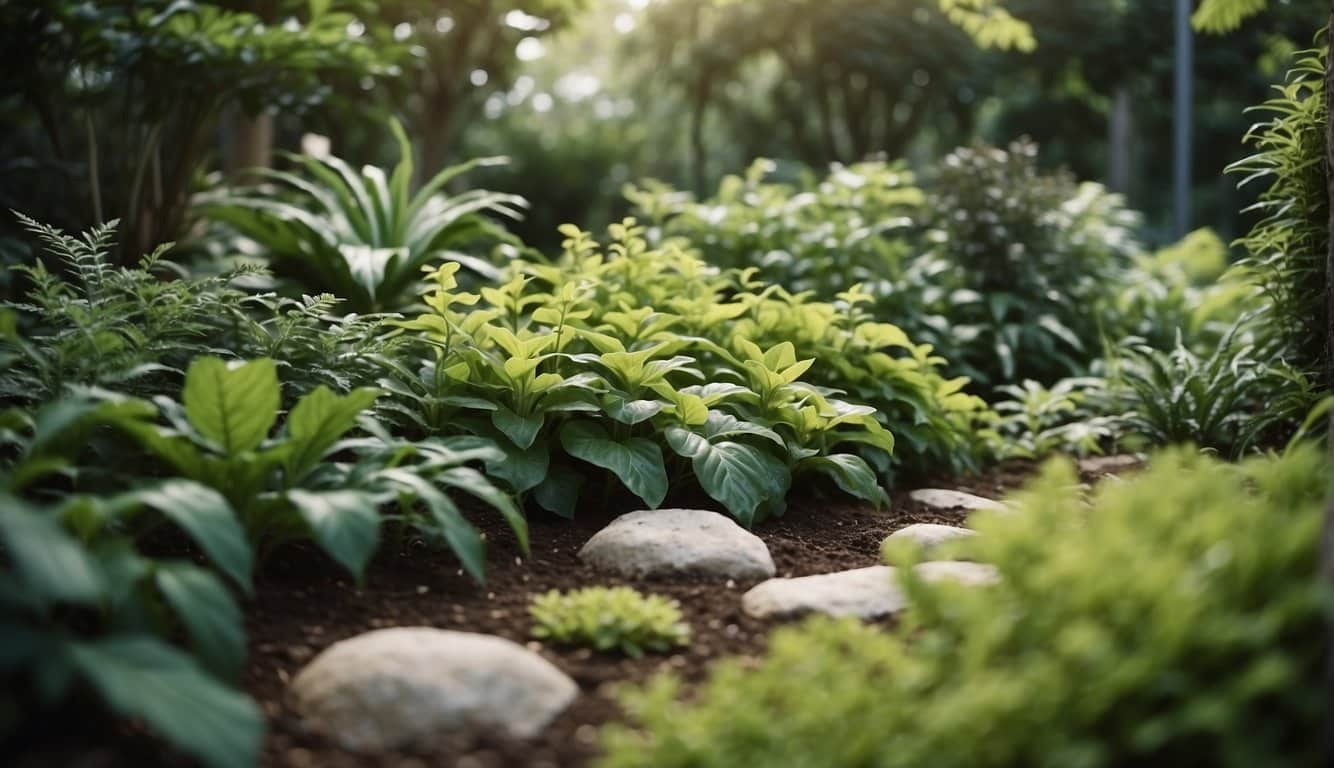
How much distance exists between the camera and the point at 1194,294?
5.64 meters

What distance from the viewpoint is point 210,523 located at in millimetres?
1795

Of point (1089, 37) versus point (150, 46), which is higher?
point (1089, 37)

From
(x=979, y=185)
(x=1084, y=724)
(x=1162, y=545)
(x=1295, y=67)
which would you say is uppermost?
(x=1295, y=67)

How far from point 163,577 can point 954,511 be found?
2.52 metres

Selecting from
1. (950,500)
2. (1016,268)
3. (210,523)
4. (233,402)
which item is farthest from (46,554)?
(1016,268)

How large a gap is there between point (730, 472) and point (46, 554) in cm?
180

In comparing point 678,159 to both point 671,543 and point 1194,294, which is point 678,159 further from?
point 671,543

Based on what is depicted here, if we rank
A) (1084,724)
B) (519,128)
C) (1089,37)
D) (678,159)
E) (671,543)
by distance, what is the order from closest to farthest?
(1084,724) → (671,543) → (1089,37) → (519,128) → (678,159)

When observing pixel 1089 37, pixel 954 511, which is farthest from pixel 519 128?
pixel 954 511

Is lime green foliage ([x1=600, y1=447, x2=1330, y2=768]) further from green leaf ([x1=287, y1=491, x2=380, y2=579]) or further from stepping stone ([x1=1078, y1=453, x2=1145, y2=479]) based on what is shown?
stepping stone ([x1=1078, y1=453, x2=1145, y2=479])

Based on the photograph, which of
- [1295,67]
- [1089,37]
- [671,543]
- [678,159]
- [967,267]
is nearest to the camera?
[671,543]

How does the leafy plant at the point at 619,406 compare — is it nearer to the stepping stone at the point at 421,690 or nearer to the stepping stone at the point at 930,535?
the stepping stone at the point at 930,535

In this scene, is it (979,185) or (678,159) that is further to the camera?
(678,159)

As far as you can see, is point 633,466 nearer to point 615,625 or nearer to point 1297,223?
point 615,625
